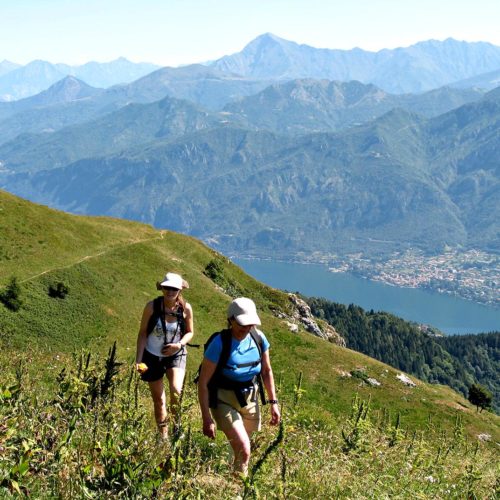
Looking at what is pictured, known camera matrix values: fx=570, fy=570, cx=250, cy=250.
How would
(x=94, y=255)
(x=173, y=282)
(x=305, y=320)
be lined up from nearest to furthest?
1. (x=173, y=282)
2. (x=94, y=255)
3. (x=305, y=320)

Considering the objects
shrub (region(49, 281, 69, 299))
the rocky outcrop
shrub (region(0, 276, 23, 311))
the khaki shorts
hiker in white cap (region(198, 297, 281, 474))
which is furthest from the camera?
the rocky outcrop

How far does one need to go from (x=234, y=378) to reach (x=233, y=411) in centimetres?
57

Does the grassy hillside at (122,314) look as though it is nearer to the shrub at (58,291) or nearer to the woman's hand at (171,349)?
the shrub at (58,291)

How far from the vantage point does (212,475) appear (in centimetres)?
771

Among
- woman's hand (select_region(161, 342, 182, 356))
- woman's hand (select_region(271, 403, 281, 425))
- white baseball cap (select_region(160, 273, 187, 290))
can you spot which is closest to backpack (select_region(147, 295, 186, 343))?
woman's hand (select_region(161, 342, 182, 356))

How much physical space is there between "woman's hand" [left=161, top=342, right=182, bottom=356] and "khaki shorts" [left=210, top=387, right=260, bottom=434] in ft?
7.55

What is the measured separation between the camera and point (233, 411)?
9875 millimetres

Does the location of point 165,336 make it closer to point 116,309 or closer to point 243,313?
point 243,313

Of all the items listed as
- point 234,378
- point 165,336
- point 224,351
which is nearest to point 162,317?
point 165,336

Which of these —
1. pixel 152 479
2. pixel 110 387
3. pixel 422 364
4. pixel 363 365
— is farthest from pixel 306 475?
pixel 422 364

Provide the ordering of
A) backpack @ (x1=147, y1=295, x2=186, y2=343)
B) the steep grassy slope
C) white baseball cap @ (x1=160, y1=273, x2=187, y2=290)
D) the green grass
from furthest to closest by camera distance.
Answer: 1. the steep grassy slope
2. backpack @ (x1=147, y1=295, x2=186, y2=343)
3. white baseball cap @ (x1=160, y1=273, x2=187, y2=290)
4. the green grass

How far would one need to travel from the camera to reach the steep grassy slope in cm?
4003

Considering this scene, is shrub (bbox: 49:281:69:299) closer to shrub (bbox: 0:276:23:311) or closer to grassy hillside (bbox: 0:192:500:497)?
grassy hillside (bbox: 0:192:500:497)

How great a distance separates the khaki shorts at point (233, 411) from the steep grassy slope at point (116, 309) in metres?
26.8
